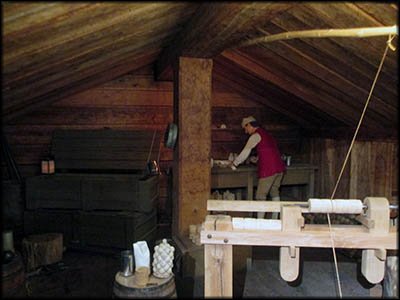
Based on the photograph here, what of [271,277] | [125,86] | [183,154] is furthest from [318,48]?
[125,86]

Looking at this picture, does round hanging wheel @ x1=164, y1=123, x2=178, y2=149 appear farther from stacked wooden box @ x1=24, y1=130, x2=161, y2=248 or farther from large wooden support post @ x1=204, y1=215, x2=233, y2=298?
large wooden support post @ x1=204, y1=215, x2=233, y2=298

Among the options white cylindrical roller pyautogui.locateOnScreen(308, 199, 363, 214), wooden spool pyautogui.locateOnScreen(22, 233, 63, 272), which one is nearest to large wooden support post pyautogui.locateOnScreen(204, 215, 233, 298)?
white cylindrical roller pyautogui.locateOnScreen(308, 199, 363, 214)

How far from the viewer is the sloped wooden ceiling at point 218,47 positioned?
2.26 metres

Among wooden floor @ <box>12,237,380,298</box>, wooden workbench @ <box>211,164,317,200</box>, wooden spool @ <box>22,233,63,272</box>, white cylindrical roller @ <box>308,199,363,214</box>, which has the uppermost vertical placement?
white cylindrical roller @ <box>308,199,363,214</box>

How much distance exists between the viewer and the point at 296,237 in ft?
5.82

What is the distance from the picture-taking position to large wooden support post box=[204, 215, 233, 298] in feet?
5.89

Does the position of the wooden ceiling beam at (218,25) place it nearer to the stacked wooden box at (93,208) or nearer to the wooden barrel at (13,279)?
the stacked wooden box at (93,208)

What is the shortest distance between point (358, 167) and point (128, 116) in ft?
11.5

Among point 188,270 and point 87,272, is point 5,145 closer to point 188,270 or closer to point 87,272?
point 87,272

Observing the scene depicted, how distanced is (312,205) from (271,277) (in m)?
2.37

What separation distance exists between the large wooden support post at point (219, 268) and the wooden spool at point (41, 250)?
275 centimetres

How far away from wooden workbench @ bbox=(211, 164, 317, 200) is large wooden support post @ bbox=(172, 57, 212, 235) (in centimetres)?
157

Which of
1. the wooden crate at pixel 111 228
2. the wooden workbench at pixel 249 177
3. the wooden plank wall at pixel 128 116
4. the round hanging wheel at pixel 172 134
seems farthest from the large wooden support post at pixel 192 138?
the wooden plank wall at pixel 128 116

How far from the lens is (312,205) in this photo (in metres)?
1.78
